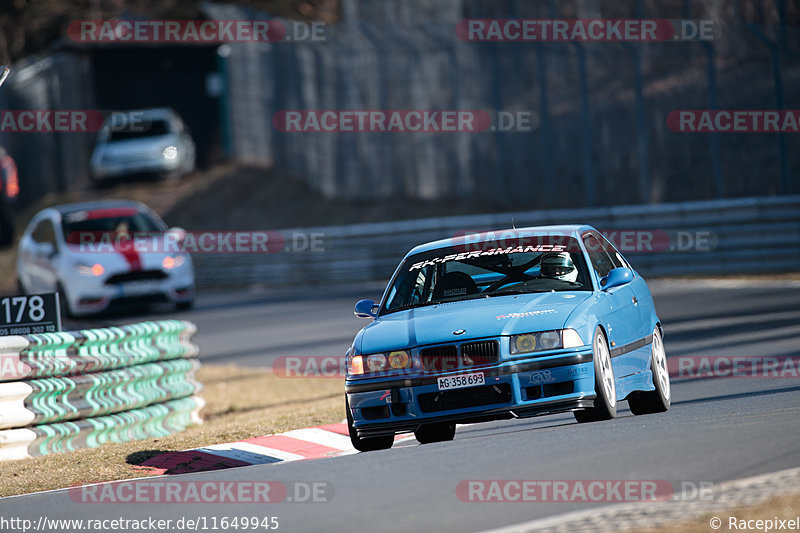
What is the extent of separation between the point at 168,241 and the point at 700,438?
51.5ft

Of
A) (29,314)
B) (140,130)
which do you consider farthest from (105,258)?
(140,130)

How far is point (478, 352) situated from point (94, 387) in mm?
4397

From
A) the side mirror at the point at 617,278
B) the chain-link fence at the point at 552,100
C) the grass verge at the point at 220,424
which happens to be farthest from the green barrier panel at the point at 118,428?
the chain-link fence at the point at 552,100

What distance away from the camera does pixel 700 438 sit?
26.5 ft

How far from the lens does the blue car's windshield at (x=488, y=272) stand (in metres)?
9.84

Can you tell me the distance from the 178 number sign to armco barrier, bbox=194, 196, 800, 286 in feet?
35.6

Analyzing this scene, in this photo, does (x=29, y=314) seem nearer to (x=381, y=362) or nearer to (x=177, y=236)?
(x=381, y=362)

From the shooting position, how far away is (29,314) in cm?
1160

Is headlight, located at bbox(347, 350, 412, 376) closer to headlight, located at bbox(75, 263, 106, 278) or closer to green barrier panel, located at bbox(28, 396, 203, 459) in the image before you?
green barrier panel, located at bbox(28, 396, 203, 459)

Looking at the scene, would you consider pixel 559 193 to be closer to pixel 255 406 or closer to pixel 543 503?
pixel 255 406

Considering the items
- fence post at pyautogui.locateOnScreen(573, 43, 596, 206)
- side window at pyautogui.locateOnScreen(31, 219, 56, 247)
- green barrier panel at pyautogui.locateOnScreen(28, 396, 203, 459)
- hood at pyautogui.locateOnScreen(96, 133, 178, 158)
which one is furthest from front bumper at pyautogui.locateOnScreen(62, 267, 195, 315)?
hood at pyautogui.locateOnScreen(96, 133, 178, 158)

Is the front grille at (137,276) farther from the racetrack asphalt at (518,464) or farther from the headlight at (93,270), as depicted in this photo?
the racetrack asphalt at (518,464)

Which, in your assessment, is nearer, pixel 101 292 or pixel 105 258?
pixel 101 292

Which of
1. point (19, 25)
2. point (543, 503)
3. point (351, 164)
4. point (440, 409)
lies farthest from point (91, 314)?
point (19, 25)
